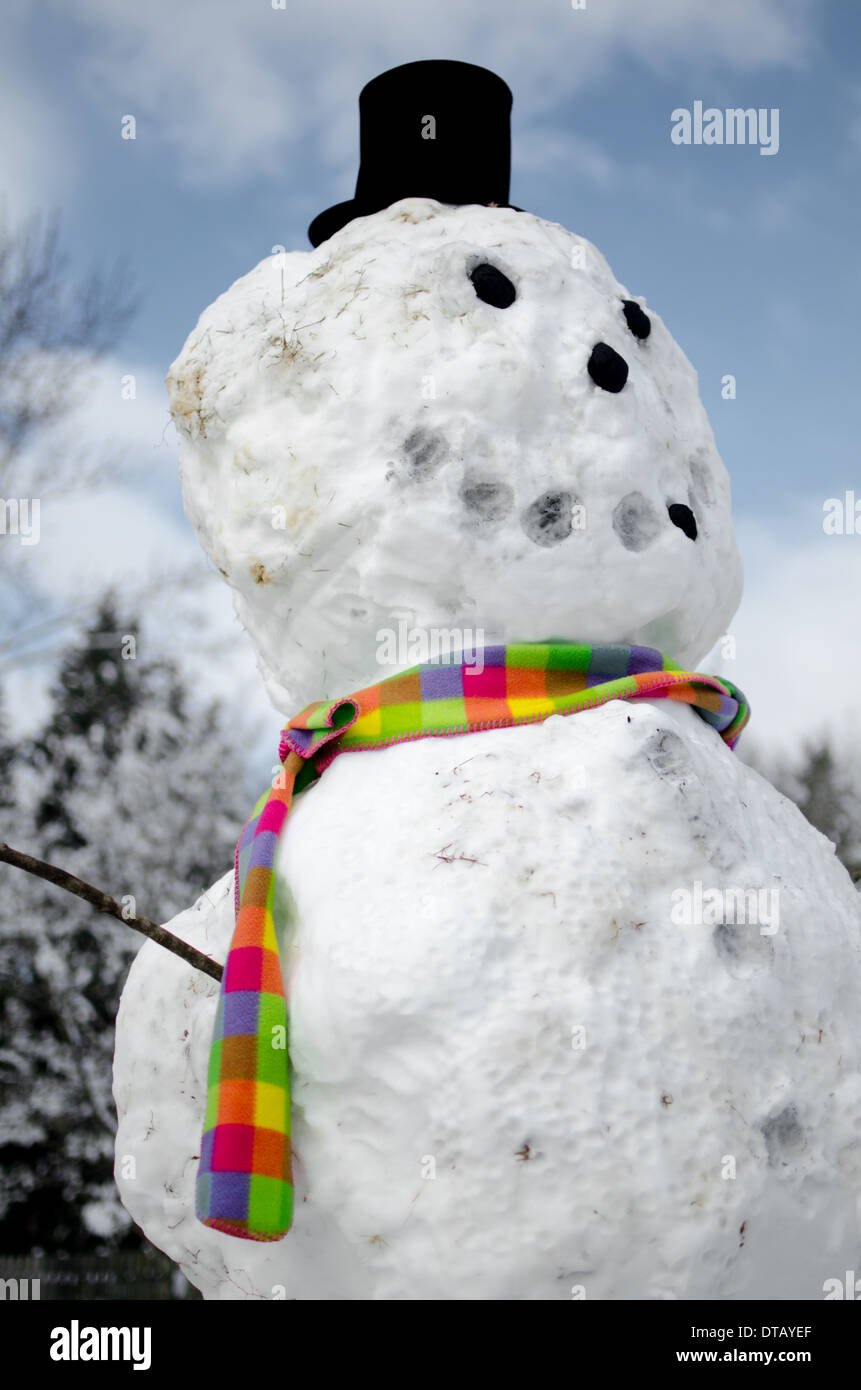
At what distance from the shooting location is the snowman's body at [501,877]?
182cm


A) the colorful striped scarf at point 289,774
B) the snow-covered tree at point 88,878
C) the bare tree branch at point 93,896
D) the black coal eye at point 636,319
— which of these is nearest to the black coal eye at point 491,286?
the black coal eye at point 636,319

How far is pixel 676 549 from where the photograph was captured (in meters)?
2.31

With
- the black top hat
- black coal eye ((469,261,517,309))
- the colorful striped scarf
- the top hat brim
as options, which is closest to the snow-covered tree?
the top hat brim

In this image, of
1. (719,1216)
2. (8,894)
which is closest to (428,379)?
(719,1216)

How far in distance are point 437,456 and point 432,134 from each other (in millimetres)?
858

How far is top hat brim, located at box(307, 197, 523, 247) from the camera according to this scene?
2.63m

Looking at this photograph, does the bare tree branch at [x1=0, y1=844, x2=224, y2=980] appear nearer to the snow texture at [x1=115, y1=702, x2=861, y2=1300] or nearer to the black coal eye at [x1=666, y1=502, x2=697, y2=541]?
the snow texture at [x1=115, y1=702, x2=861, y2=1300]

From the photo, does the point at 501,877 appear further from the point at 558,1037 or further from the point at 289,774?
the point at 289,774

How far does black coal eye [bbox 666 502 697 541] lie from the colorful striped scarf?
0.27m

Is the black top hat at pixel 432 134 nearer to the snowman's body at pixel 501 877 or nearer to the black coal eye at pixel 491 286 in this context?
the snowman's body at pixel 501 877

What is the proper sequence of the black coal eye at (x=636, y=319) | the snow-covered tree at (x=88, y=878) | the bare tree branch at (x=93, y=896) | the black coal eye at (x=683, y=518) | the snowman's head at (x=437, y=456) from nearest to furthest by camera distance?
the bare tree branch at (x=93, y=896), the snowman's head at (x=437, y=456), the black coal eye at (x=683, y=518), the black coal eye at (x=636, y=319), the snow-covered tree at (x=88, y=878)

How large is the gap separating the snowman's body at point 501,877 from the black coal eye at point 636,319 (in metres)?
0.04
